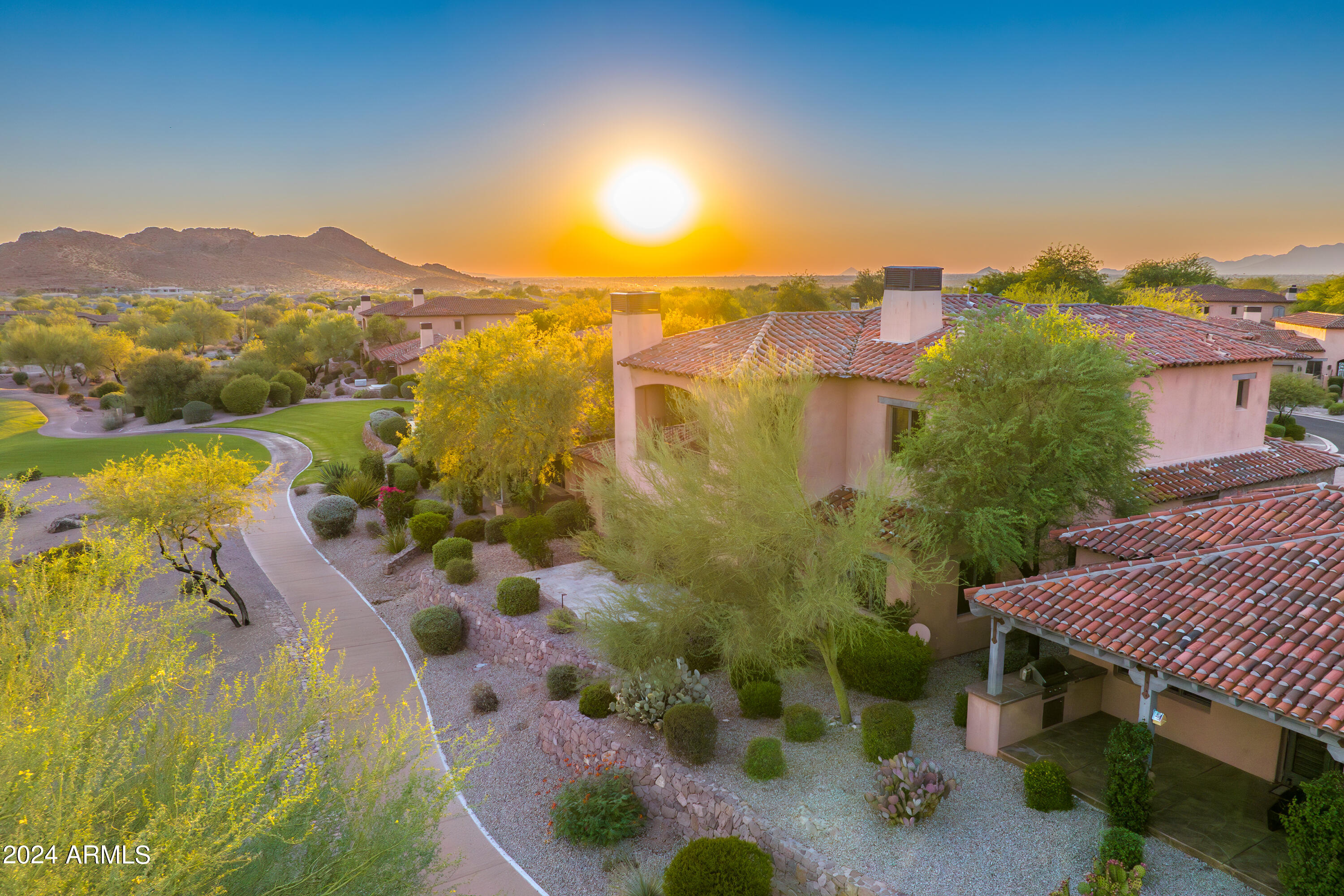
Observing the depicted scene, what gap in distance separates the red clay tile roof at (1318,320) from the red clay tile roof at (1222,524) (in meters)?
63.7

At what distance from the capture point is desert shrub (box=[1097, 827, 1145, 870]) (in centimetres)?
996

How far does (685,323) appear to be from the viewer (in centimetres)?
3978

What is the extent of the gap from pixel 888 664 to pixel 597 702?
5.85 metres

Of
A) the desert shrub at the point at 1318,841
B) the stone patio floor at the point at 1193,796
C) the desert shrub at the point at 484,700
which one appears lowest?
the desert shrub at the point at 484,700

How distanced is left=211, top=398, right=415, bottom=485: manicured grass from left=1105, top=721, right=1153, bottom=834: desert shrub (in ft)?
114

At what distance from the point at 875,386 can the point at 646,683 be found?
905cm

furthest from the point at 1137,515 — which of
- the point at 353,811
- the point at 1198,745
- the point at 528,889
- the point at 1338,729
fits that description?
the point at 353,811

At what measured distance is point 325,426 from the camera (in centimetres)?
4991

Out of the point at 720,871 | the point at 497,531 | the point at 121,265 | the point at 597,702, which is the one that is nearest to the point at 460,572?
the point at 497,531

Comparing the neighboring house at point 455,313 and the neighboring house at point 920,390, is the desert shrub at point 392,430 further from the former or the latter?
the neighboring house at point 455,313

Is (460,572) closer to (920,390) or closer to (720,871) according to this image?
(920,390)

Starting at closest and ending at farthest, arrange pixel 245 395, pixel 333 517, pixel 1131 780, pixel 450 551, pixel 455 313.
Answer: pixel 1131 780 → pixel 450 551 → pixel 333 517 → pixel 245 395 → pixel 455 313

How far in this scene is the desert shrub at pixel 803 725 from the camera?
46.3ft

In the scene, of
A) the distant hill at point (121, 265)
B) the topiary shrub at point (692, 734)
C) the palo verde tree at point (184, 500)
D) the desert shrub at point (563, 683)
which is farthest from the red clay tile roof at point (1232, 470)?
the distant hill at point (121, 265)
